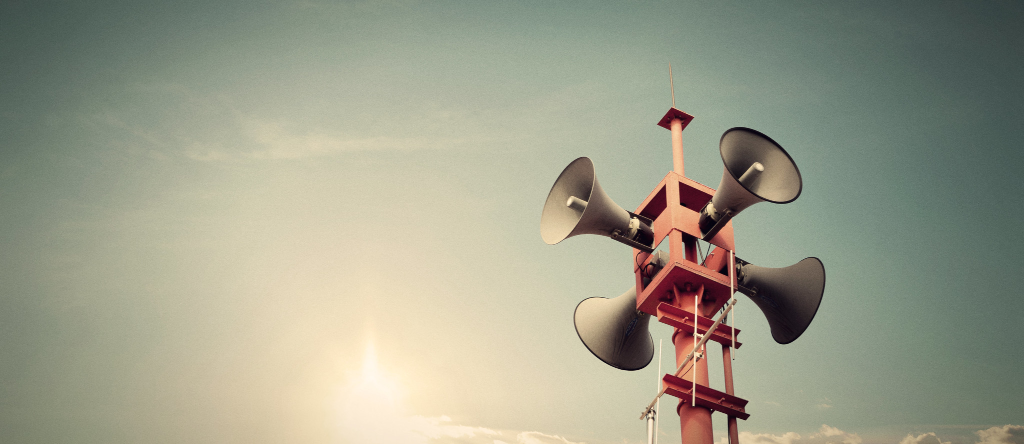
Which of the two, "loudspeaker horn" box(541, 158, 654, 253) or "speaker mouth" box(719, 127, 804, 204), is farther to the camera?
"loudspeaker horn" box(541, 158, 654, 253)

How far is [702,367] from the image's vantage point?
7.98 metres

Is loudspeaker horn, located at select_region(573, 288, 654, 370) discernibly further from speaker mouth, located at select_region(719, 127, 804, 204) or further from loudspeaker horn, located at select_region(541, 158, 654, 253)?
speaker mouth, located at select_region(719, 127, 804, 204)

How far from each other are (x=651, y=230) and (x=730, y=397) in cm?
241

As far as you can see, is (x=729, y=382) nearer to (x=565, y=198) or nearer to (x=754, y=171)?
(x=754, y=171)

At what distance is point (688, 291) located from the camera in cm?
850

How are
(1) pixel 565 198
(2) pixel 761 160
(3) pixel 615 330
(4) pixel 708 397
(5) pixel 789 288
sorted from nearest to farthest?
(4) pixel 708 397 < (2) pixel 761 160 < (5) pixel 789 288 < (1) pixel 565 198 < (3) pixel 615 330

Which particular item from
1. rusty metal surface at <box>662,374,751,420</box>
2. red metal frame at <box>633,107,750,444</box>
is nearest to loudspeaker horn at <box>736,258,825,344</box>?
red metal frame at <box>633,107,750,444</box>

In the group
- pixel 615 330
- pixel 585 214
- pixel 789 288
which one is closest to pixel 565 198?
pixel 585 214

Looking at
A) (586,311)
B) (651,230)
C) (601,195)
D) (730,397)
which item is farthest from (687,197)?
(730,397)

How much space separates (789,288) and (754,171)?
1.74 m

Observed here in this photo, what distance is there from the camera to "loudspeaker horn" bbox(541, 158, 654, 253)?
8.97 m

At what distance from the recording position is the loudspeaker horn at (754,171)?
818cm

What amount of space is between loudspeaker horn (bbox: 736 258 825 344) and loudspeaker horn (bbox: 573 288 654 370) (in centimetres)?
147

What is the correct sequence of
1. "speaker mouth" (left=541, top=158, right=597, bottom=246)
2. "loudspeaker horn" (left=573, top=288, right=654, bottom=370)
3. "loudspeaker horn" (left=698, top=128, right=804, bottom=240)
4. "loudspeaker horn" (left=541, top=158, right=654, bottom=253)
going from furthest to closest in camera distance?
"loudspeaker horn" (left=573, top=288, right=654, bottom=370) → "speaker mouth" (left=541, top=158, right=597, bottom=246) → "loudspeaker horn" (left=541, top=158, right=654, bottom=253) → "loudspeaker horn" (left=698, top=128, right=804, bottom=240)
